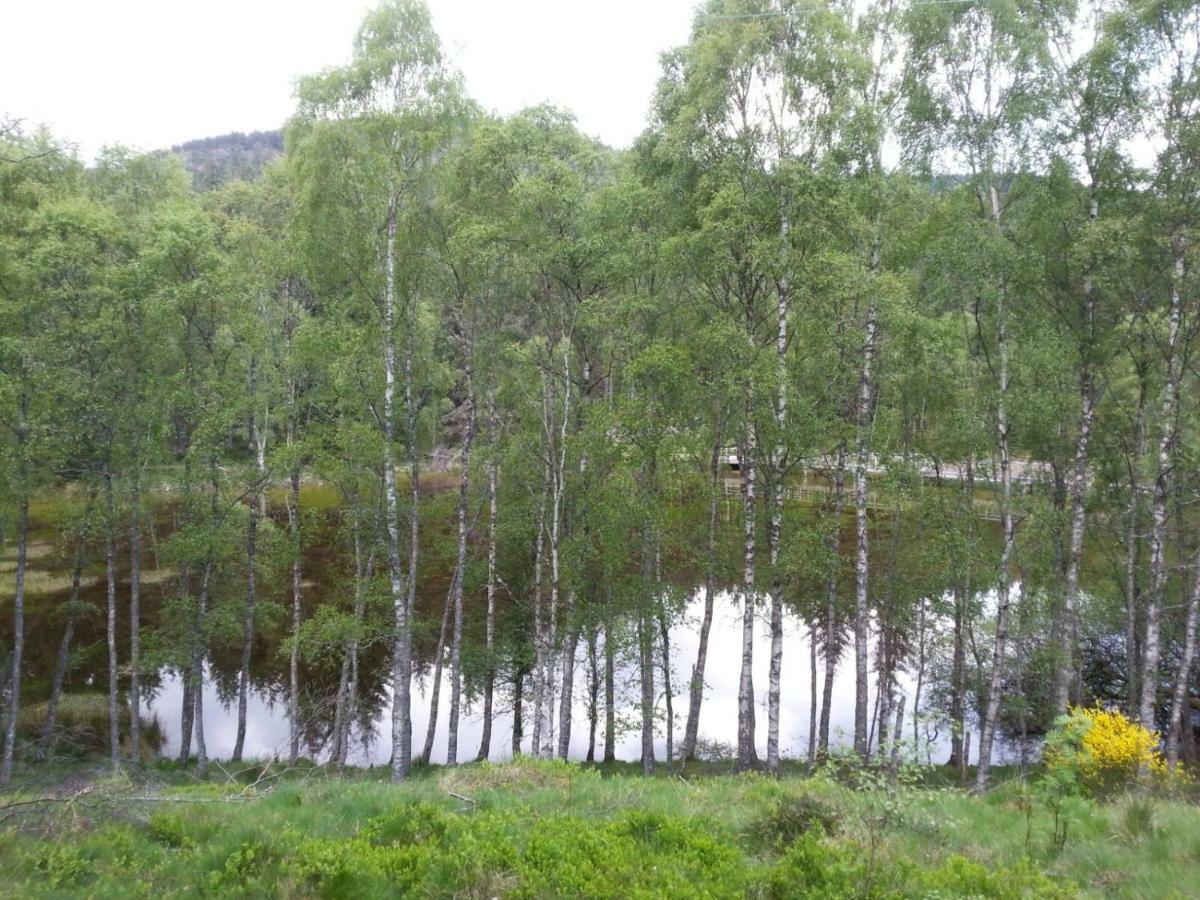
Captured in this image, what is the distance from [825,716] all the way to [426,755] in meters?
12.1

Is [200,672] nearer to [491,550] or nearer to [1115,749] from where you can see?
[491,550]

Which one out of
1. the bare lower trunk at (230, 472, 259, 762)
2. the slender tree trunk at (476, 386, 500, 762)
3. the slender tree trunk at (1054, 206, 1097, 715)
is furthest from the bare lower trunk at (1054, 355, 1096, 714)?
the bare lower trunk at (230, 472, 259, 762)

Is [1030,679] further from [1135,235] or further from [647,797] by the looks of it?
[647,797]

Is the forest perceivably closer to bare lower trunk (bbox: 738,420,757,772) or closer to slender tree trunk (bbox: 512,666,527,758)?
bare lower trunk (bbox: 738,420,757,772)

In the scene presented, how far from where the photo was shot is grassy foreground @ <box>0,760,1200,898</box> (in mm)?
5625

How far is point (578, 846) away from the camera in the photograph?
6344 millimetres

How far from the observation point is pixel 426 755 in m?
21.0

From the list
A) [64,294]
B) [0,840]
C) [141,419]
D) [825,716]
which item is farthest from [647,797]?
[64,294]

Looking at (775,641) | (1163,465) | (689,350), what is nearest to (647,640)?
(775,641)

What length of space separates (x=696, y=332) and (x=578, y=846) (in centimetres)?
1244

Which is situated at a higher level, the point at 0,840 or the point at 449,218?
the point at 449,218

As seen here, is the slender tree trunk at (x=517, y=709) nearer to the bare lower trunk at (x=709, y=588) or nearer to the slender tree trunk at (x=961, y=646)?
the bare lower trunk at (x=709, y=588)

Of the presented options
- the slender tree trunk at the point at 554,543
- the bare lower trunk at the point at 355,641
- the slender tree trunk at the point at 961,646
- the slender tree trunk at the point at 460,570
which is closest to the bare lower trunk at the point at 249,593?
the bare lower trunk at the point at 355,641

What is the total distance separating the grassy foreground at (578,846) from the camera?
562 cm
